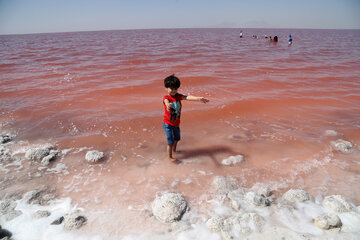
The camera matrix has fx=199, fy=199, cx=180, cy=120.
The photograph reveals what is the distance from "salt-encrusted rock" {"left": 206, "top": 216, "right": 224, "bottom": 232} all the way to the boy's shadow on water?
1.34m

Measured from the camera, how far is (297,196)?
8.48ft

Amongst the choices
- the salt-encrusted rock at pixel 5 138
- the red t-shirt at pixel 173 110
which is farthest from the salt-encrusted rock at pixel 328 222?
the salt-encrusted rock at pixel 5 138

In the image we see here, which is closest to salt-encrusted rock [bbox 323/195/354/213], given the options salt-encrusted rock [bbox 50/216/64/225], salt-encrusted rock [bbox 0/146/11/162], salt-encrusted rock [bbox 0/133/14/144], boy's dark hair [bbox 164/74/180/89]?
boy's dark hair [bbox 164/74/180/89]

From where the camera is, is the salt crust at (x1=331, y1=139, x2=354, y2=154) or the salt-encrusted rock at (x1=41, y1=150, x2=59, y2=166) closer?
the salt-encrusted rock at (x1=41, y1=150, x2=59, y2=166)

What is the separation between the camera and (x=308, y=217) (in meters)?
2.31

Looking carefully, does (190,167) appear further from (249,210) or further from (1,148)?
(1,148)

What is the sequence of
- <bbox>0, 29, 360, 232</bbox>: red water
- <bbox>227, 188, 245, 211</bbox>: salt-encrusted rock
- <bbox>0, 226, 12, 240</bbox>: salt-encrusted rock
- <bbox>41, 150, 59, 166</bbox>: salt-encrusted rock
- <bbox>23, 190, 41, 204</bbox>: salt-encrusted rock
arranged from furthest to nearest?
<bbox>41, 150, 59, 166</bbox>: salt-encrusted rock → <bbox>0, 29, 360, 232</bbox>: red water → <bbox>23, 190, 41, 204</bbox>: salt-encrusted rock → <bbox>227, 188, 245, 211</bbox>: salt-encrusted rock → <bbox>0, 226, 12, 240</bbox>: salt-encrusted rock

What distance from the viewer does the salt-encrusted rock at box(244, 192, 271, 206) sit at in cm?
248

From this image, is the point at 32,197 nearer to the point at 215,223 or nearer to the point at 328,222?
the point at 215,223

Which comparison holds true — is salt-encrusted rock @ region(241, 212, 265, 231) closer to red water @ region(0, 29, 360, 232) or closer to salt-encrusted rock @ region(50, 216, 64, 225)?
red water @ region(0, 29, 360, 232)

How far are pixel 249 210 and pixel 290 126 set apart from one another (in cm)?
305

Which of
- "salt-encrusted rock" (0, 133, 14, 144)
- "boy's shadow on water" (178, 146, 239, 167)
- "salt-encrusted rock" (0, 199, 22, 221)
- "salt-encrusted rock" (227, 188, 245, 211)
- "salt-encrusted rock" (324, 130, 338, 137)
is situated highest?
"salt-encrusted rock" (0, 133, 14, 144)

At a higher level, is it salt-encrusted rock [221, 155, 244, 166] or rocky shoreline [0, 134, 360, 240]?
salt-encrusted rock [221, 155, 244, 166]

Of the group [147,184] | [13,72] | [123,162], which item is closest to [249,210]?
[147,184]
